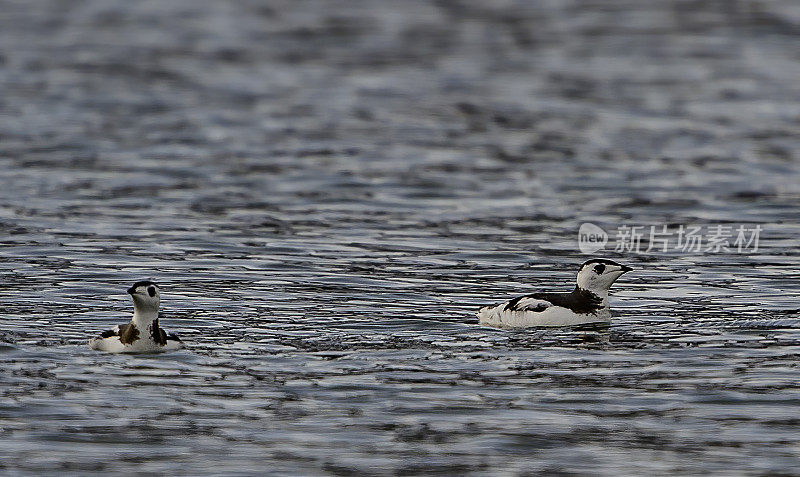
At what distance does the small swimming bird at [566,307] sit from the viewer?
18.8 m

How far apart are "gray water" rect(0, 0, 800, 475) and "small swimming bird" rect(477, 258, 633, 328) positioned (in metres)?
0.18

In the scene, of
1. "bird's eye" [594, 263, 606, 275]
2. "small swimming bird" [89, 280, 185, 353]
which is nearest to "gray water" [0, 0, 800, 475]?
"small swimming bird" [89, 280, 185, 353]

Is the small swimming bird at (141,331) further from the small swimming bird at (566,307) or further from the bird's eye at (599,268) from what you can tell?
the bird's eye at (599,268)

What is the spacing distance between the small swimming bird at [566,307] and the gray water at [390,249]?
18 cm

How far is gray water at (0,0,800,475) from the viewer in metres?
14.6

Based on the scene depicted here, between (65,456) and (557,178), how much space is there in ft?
67.5

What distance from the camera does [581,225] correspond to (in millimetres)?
27719

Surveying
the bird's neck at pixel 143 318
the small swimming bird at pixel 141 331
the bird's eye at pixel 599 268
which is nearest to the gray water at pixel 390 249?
the small swimming bird at pixel 141 331

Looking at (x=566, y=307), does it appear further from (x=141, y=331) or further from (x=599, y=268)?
(x=141, y=331)

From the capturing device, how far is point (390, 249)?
24984 millimetres

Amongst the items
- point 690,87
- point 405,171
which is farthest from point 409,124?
point 690,87

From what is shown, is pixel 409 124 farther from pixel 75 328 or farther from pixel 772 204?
pixel 75 328

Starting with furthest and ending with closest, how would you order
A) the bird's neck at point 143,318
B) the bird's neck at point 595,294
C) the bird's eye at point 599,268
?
the bird's eye at point 599,268, the bird's neck at point 595,294, the bird's neck at point 143,318

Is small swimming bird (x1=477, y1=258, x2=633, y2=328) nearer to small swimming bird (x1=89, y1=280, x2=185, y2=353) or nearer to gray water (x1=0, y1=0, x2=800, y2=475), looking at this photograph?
gray water (x1=0, y1=0, x2=800, y2=475)
